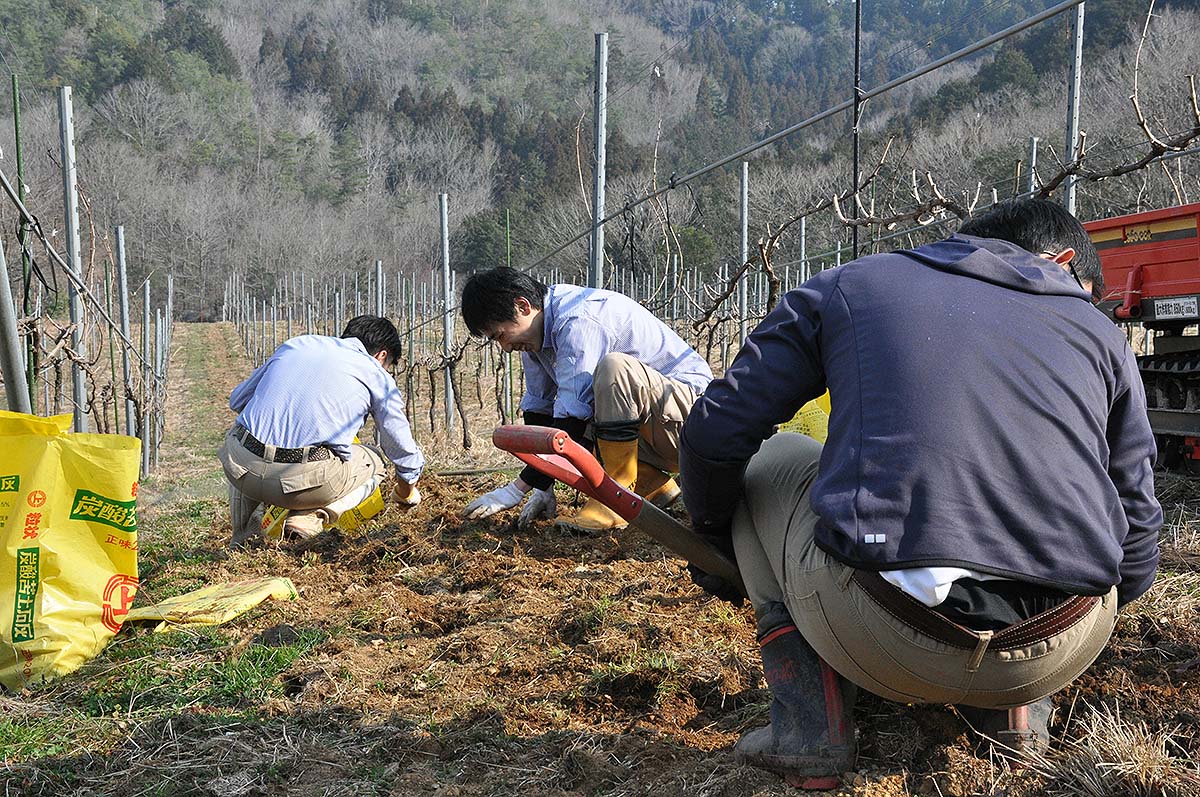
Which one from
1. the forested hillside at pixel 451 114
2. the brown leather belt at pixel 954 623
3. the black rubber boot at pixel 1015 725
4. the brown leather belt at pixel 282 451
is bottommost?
the black rubber boot at pixel 1015 725

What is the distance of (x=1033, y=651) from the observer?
1621 mm

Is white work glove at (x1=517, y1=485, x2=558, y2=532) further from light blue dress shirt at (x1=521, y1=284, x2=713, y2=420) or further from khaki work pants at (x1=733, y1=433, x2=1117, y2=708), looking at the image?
khaki work pants at (x1=733, y1=433, x2=1117, y2=708)

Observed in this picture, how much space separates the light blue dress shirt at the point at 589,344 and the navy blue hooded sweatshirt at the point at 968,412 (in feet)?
6.77

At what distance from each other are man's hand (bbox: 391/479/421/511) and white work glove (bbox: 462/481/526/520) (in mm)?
455

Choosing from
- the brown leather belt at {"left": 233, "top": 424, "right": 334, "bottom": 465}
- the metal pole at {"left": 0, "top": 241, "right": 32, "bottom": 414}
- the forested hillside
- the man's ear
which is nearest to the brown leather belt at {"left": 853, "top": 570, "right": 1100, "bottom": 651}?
the man's ear

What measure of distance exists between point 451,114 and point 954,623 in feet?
220

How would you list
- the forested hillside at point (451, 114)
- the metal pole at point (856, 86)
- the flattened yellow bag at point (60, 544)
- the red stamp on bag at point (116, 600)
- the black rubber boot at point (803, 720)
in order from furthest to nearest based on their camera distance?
1. the forested hillside at point (451, 114)
2. the metal pole at point (856, 86)
3. the red stamp on bag at point (116, 600)
4. the flattened yellow bag at point (60, 544)
5. the black rubber boot at point (803, 720)

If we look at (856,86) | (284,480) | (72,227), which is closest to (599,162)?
(856,86)

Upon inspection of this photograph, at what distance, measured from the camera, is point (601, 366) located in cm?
376

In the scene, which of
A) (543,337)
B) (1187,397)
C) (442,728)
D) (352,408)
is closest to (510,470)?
(352,408)

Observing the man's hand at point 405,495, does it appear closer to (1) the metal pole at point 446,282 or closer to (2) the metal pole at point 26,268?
(2) the metal pole at point 26,268

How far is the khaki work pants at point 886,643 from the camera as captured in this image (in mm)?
1620

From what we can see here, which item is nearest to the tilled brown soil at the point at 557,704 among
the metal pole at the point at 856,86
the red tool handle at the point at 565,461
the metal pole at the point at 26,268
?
the red tool handle at the point at 565,461

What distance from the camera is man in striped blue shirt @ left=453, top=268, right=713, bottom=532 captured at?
3756 mm
